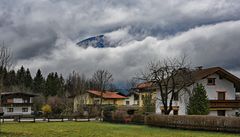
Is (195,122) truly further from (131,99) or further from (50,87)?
(50,87)

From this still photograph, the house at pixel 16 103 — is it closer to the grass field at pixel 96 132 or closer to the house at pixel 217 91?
A: the house at pixel 217 91

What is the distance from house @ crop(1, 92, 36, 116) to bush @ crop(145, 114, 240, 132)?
54.1 meters

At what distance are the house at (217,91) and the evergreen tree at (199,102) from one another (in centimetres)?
276

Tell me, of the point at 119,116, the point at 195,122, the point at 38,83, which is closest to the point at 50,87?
the point at 38,83

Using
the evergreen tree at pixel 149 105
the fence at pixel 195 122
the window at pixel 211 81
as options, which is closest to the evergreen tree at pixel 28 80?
the evergreen tree at pixel 149 105

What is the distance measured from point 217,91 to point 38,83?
87552mm

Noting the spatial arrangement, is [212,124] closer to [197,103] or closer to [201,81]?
[197,103]

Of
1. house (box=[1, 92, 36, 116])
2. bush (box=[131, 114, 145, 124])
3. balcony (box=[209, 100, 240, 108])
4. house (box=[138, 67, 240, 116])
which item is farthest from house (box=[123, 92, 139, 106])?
balcony (box=[209, 100, 240, 108])

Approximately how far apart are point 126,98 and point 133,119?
51636 millimetres

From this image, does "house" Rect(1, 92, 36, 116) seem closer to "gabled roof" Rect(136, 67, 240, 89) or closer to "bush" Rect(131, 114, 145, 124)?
"bush" Rect(131, 114, 145, 124)

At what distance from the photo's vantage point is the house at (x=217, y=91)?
2147 inches

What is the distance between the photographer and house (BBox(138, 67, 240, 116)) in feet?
179

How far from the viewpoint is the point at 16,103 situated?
3652 inches

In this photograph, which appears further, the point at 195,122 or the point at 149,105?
the point at 149,105
